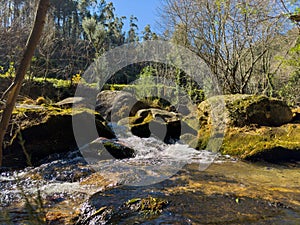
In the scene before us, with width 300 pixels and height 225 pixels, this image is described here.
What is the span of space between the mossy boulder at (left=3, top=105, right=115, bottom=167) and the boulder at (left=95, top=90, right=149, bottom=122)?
430 centimetres

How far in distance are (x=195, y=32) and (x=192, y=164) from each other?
6032 millimetres

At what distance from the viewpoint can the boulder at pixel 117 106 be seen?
10.3 metres

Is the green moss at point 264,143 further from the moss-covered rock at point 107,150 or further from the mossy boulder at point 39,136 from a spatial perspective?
the mossy boulder at point 39,136

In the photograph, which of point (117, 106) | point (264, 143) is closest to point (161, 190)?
point (264, 143)

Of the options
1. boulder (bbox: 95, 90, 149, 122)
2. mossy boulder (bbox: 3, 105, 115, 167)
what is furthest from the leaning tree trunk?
boulder (bbox: 95, 90, 149, 122)

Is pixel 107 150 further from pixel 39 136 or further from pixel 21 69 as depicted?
pixel 21 69

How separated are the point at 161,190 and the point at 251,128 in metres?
3.42

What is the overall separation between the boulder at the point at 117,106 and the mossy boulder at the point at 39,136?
14.1 ft

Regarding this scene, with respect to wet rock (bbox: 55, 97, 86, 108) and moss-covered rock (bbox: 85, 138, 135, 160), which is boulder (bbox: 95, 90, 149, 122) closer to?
wet rock (bbox: 55, 97, 86, 108)

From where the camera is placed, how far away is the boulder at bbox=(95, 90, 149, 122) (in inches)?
406

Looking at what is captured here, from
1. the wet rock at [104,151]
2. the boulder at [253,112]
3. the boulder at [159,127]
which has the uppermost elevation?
the boulder at [253,112]

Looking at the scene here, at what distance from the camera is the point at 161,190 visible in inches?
142

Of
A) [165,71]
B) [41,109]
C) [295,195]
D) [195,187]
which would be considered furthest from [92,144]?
[165,71]

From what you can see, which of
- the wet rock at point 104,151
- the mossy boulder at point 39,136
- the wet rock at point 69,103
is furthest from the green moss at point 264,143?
the wet rock at point 69,103
